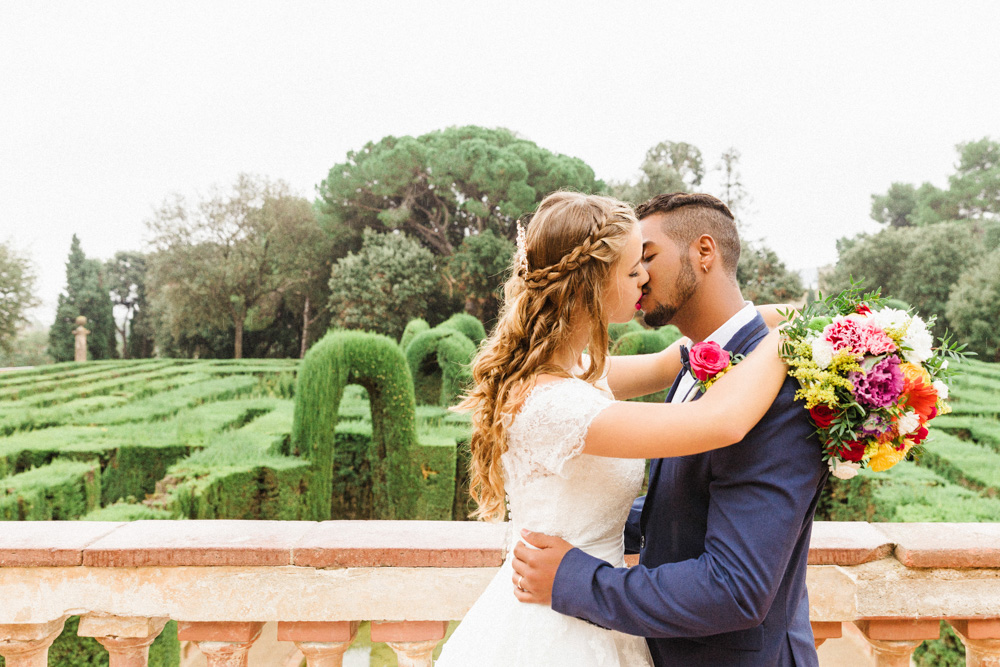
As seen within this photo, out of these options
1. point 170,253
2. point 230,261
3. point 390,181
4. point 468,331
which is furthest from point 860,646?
point 170,253

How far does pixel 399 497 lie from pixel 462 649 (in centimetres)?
678

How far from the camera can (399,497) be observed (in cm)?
822

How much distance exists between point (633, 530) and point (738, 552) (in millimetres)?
663

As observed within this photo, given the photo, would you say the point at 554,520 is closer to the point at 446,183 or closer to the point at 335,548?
the point at 335,548

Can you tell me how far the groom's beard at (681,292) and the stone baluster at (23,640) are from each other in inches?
90.2

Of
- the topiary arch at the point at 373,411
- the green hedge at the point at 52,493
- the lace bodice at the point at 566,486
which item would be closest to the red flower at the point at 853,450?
the lace bodice at the point at 566,486

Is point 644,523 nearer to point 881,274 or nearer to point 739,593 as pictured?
point 739,593

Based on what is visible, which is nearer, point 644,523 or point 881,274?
point 644,523

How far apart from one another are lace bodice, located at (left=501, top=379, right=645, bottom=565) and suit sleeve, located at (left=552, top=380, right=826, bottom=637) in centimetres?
25

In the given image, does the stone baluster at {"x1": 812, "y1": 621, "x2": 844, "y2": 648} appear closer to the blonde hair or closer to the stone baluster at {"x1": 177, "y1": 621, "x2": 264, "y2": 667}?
the blonde hair

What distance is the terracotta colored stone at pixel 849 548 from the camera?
2.08m

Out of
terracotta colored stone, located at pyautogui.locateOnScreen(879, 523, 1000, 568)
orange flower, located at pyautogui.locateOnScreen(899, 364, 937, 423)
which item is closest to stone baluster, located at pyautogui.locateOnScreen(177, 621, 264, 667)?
orange flower, located at pyautogui.locateOnScreen(899, 364, 937, 423)

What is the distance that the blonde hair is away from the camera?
1.65m

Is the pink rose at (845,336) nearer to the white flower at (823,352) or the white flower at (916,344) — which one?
the white flower at (823,352)
